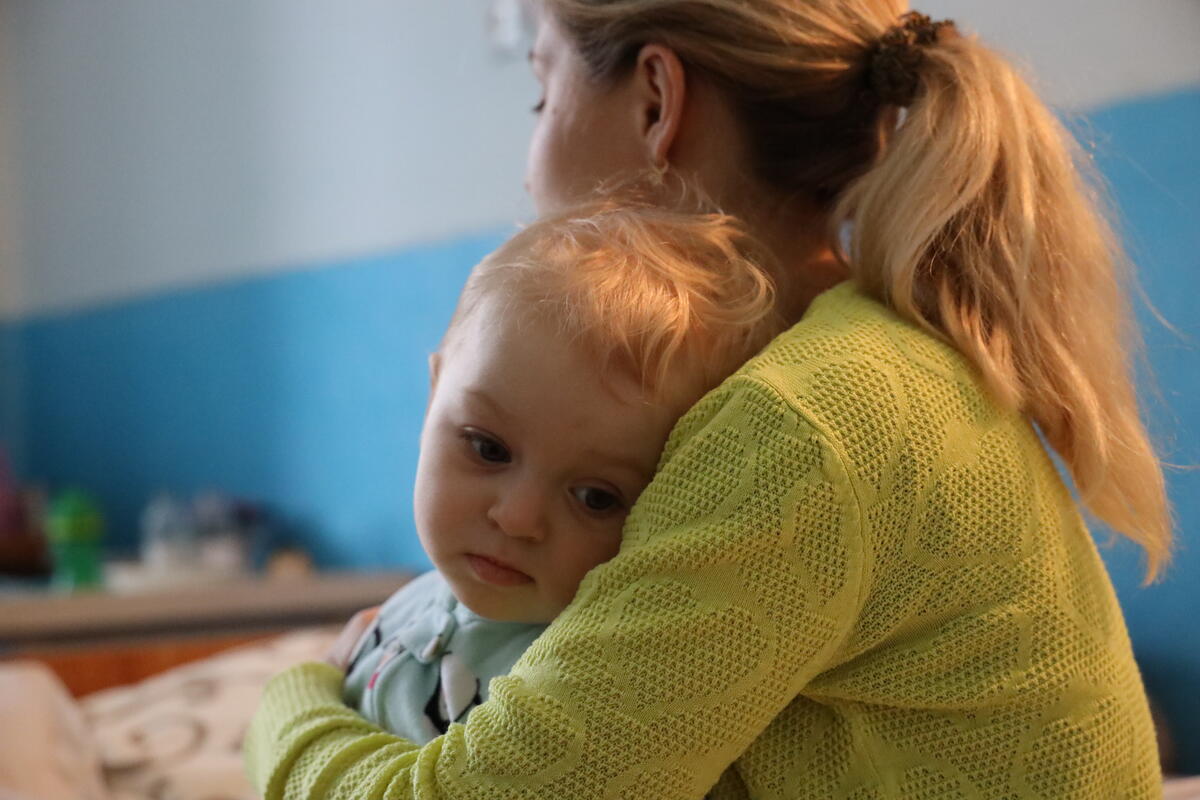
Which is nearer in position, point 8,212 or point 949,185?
point 949,185

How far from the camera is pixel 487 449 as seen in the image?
0.84 metres

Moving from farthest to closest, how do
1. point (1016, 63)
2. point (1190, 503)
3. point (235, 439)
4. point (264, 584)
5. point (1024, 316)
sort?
point (235, 439)
point (264, 584)
point (1190, 503)
point (1016, 63)
point (1024, 316)

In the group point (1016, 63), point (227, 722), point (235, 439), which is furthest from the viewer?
point (235, 439)

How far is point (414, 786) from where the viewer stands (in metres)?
0.75

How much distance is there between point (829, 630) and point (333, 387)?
7.82 feet

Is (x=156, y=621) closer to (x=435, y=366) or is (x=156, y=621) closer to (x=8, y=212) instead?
(x=435, y=366)

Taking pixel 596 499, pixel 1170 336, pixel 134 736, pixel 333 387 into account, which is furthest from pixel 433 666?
pixel 333 387

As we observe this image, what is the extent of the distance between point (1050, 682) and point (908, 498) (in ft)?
0.49

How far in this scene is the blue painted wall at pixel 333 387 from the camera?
53.9 inches

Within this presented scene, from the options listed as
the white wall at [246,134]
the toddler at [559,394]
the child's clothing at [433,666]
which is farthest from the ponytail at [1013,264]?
the white wall at [246,134]

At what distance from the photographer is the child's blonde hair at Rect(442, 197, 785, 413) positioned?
811 mm

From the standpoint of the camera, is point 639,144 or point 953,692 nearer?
point 953,692

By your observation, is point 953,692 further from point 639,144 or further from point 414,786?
point 639,144

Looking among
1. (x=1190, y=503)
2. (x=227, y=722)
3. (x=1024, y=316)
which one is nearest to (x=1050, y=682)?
(x=1024, y=316)
